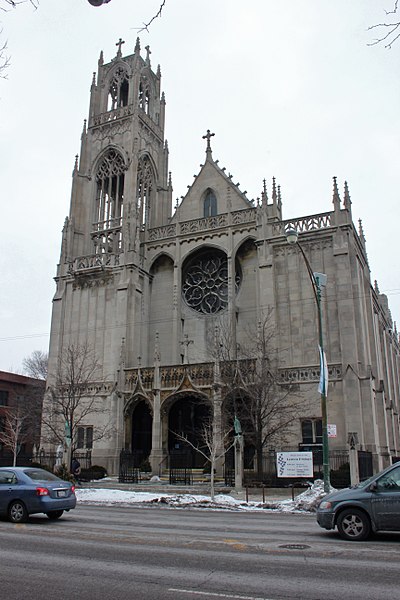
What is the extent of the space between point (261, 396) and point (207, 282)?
13547 mm

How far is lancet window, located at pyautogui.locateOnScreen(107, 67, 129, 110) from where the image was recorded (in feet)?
152

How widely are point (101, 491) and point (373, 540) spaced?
51.6 feet

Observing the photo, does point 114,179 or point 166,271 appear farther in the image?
point 114,179

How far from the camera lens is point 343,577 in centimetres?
691

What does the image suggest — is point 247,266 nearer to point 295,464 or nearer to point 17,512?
point 295,464

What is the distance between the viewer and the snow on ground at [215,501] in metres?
17.4

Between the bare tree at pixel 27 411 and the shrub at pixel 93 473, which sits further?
the bare tree at pixel 27 411

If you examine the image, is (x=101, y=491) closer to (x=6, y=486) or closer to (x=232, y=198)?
(x=6, y=486)

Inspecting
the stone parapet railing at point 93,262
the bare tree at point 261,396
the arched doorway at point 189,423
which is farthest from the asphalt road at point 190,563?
the stone parapet railing at point 93,262

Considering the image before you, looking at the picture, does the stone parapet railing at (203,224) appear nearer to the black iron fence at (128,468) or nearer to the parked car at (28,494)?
the black iron fence at (128,468)

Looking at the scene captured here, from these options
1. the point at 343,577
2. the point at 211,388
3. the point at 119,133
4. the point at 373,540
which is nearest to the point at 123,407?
the point at 211,388

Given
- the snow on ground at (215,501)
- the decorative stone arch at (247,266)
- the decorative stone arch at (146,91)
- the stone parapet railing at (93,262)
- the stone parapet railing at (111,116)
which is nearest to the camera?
the snow on ground at (215,501)

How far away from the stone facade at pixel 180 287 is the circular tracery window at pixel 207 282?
0.08 m

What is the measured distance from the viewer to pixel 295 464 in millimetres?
21031
